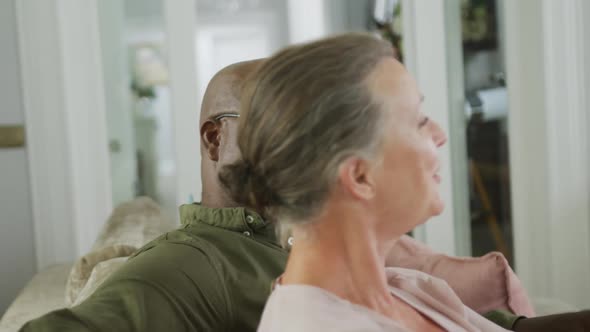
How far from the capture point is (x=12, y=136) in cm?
291

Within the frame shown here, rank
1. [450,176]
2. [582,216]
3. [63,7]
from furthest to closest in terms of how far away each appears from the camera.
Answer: [450,176] < [63,7] < [582,216]

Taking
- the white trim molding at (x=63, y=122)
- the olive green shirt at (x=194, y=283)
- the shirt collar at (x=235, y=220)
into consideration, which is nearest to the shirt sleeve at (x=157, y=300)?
the olive green shirt at (x=194, y=283)

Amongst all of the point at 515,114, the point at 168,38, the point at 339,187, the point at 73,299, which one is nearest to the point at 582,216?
the point at 515,114

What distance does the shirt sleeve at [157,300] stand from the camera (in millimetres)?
826

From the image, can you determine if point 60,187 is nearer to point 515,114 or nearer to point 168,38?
point 168,38

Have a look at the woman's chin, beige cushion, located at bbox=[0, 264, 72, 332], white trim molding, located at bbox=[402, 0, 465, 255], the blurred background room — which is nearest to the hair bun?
the woman's chin

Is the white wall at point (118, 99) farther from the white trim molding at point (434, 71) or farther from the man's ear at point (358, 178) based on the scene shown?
the man's ear at point (358, 178)

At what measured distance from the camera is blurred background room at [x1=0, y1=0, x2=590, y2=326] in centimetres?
280

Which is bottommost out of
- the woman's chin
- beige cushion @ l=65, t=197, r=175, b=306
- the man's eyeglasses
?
beige cushion @ l=65, t=197, r=175, b=306

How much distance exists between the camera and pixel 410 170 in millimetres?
746

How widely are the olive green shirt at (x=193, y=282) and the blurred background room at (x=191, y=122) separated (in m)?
1.98

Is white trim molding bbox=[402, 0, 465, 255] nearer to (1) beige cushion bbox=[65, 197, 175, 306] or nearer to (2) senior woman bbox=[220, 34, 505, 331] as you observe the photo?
(1) beige cushion bbox=[65, 197, 175, 306]

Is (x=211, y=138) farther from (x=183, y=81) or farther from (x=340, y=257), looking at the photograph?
(x=183, y=81)

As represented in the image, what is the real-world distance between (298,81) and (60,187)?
250cm
